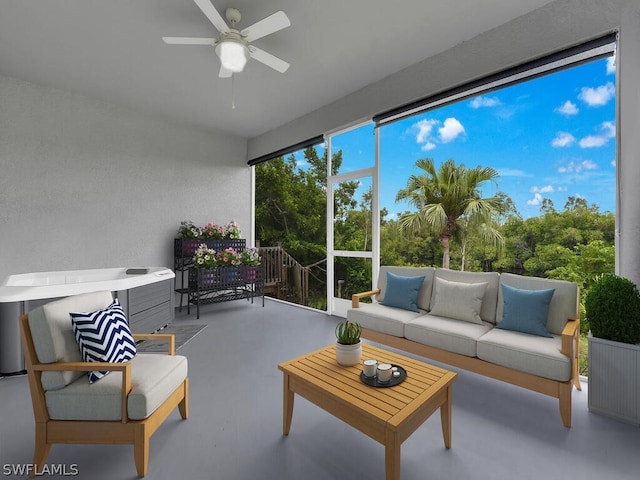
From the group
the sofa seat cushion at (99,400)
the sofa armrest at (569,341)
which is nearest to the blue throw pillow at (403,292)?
the sofa armrest at (569,341)

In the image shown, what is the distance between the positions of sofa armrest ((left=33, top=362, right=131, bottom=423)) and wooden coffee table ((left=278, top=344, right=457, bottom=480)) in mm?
825

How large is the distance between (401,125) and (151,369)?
4.77 metres

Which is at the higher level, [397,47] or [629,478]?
[397,47]

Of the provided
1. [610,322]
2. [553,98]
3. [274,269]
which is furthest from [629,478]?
[274,269]

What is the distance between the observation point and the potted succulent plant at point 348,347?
193 centimetres

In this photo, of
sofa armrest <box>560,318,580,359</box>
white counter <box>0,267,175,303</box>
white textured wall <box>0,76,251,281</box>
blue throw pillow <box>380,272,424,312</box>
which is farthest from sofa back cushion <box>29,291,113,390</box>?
white textured wall <box>0,76,251,281</box>

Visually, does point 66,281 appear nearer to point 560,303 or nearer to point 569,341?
point 569,341

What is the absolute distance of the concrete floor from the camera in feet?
5.19

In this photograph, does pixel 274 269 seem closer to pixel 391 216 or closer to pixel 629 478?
pixel 391 216

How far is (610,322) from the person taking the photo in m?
2.04

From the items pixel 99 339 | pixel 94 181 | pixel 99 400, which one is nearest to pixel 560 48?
pixel 99 339

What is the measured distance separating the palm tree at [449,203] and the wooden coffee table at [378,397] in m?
2.33

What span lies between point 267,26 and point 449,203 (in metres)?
2.84

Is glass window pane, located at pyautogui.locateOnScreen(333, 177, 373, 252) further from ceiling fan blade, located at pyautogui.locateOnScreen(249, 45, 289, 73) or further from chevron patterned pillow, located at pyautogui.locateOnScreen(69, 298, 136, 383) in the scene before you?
chevron patterned pillow, located at pyautogui.locateOnScreen(69, 298, 136, 383)
